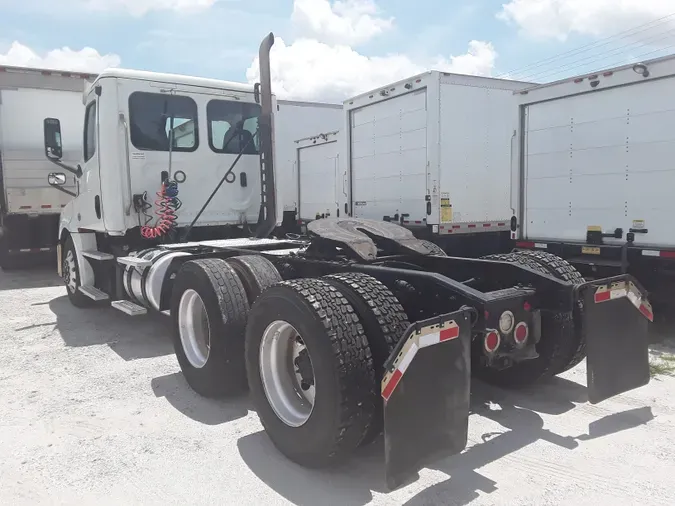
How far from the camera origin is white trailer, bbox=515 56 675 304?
21.5ft

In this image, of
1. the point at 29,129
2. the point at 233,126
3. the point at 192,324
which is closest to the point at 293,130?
the point at 29,129

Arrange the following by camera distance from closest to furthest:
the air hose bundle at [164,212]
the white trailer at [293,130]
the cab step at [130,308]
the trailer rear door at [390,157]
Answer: the cab step at [130,308] → the air hose bundle at [164,212] → the trailer rear door at [390,157] → the white trailer at [293,130]

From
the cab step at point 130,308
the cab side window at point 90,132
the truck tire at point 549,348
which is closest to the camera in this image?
the truck tire at point 549,348

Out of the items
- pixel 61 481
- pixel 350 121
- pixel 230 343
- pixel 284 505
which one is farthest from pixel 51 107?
pixel 284 505

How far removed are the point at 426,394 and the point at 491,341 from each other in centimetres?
73

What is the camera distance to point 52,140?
24.0 ft

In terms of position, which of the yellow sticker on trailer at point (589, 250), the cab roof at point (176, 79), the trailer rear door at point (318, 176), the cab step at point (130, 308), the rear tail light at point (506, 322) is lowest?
the cab step at point (130, 308)

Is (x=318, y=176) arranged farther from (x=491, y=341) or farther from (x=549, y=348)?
(x=491, y=341)

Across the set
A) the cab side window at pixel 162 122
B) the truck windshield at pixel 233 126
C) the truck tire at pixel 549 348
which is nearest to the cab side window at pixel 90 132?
the cab side window at pixel 162 122

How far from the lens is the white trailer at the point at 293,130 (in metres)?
14.5

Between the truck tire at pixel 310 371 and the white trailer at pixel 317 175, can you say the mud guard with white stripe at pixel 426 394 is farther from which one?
the white trailer at pixel 317 175

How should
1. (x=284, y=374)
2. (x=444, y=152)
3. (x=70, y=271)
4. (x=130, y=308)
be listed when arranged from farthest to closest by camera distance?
(x=444, y=152) → (x=70, y=271) → (x=130, y=308) → (x=284, y=374)

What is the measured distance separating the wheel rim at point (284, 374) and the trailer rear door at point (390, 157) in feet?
20.1

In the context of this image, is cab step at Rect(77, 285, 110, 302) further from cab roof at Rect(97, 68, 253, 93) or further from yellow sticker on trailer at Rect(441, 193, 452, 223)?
yellow sticker on trailer at Rect(441, 193, 452, 223)
